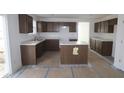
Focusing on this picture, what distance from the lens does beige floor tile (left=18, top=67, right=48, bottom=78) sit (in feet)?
12.5

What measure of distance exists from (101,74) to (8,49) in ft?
10.2

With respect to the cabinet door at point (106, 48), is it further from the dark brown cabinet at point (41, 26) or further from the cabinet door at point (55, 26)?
the dark brown cabinet at point (41, 26)

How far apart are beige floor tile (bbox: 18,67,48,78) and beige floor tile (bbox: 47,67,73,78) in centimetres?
22

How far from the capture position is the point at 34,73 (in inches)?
160

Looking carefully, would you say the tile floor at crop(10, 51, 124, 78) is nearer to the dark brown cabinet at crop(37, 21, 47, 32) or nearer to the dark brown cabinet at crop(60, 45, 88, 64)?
the dark brown cabinet at crop(60, 45, 88, 64)

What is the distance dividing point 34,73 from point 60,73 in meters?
0.88

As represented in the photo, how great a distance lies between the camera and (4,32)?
3.65 m

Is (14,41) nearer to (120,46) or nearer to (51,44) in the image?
(120,46)

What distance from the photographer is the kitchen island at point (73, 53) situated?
4871 mm

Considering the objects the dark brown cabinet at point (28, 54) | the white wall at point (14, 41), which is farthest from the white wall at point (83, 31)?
the white wall at point (14, 41)

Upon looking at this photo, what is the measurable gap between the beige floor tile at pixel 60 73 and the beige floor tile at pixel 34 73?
0.74 feet

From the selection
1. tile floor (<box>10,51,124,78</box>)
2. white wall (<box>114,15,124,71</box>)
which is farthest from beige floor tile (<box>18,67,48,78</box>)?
white wall (<box>114,15,124,71</box>)
